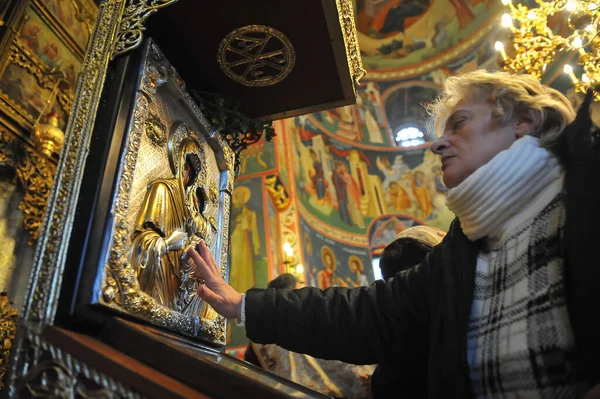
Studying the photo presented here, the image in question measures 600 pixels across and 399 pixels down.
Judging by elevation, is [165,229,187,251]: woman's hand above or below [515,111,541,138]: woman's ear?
below

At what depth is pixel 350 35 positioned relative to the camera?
2111mm

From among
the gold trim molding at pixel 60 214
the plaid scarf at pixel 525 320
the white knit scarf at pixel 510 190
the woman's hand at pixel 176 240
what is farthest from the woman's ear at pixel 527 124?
the gold trim molding at pixel 60 214

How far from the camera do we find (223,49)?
2025mm

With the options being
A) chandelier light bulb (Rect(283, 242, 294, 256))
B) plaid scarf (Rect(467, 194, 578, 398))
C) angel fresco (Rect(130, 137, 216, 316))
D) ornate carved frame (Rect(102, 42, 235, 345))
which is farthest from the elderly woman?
chandelier light bulb (Rect(283, 242, 294, 256))

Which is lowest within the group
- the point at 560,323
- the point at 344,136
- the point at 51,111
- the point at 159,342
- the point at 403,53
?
the point at 159,342

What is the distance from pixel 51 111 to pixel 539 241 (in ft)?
12.3

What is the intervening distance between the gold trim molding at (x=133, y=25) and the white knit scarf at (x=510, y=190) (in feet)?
4.35

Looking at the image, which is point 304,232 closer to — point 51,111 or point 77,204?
point 51,111

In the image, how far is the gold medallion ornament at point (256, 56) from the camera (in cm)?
199

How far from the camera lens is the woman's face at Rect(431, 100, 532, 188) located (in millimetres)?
1394

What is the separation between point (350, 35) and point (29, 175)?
2.61 metres

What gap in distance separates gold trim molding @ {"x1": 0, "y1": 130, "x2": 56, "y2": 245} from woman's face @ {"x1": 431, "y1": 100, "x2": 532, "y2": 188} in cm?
299

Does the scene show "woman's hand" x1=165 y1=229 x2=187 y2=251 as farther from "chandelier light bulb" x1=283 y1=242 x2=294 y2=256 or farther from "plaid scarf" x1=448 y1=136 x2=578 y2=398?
"chandelier light bulb" x1=283 y1=242 x2=294 y2=256

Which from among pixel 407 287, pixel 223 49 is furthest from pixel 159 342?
pixel 223 49
